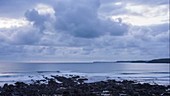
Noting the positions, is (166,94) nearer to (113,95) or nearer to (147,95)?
(147,95)

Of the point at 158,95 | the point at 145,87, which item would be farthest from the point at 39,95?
the point at 145,87

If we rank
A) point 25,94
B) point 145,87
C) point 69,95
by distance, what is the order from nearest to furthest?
point 69,95
point 25,94
point 145,87

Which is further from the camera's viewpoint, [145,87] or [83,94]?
[145,87]

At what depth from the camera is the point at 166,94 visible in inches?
1459

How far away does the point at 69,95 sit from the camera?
110ft

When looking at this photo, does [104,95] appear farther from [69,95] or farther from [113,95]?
[69,95]

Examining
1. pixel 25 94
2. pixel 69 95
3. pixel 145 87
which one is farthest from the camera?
pixel 145 87

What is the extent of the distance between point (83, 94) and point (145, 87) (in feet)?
42.3

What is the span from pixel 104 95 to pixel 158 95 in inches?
221

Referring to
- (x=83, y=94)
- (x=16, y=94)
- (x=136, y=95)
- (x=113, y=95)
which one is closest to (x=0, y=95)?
(x=16, y=94)

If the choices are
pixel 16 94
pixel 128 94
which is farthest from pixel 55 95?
pixel 128 94

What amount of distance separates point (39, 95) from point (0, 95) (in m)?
3.83

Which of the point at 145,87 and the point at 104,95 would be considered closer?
the point at 104,95

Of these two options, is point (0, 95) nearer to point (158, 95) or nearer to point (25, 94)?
point (25, 94)
